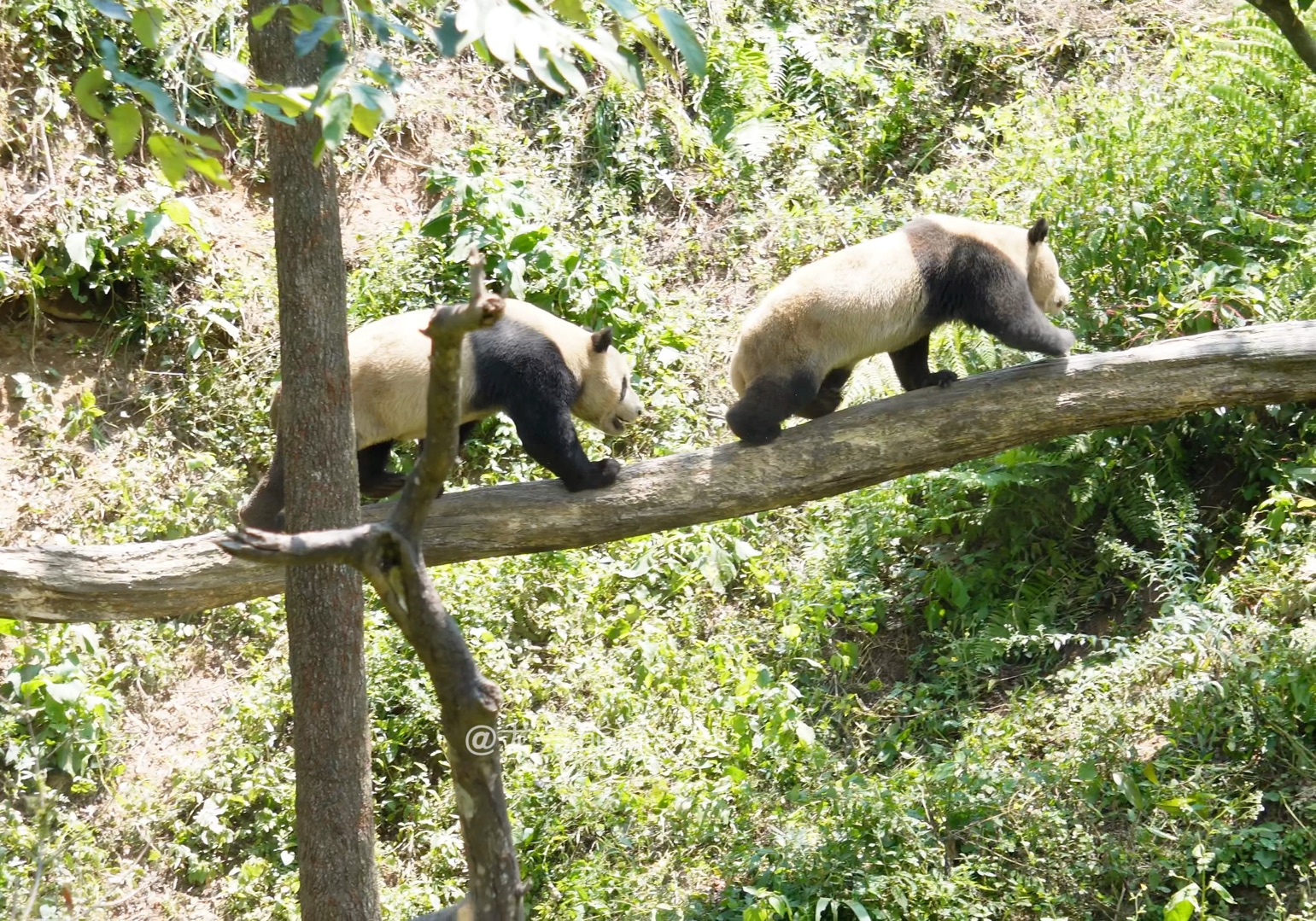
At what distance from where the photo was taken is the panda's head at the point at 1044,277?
7.07 metres

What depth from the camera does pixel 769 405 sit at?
6320 mm

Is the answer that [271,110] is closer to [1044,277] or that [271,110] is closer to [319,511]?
[319,511]

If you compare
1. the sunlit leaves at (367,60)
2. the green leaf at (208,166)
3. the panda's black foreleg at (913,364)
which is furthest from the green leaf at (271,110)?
the panda's black foreleg at (913,364)

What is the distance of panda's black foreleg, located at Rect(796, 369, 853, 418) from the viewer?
6.98m

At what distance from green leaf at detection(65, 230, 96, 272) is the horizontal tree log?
4.40 meters

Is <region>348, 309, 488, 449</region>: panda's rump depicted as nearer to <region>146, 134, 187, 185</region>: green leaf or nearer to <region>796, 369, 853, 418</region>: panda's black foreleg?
<region>796, 369, 853, 418</region>: panda's black foreleg

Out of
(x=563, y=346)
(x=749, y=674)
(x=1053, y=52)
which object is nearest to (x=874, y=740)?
(x=749, y=674)

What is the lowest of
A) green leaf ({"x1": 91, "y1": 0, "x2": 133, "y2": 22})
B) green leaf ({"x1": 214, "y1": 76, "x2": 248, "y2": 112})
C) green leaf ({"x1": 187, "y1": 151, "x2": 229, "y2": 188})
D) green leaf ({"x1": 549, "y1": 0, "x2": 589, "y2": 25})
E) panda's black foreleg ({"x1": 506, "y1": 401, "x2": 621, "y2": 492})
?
panda's black foreleg ({"x1": 506, "y1": 401, "x2": 621, "y2": 492})

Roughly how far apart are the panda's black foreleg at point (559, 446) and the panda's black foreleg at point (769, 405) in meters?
0.68

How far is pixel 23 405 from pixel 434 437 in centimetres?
721

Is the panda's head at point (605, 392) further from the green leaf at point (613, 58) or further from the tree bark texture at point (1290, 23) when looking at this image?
the green leaf at point (613, 58)

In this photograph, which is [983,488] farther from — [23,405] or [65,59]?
[65,59]

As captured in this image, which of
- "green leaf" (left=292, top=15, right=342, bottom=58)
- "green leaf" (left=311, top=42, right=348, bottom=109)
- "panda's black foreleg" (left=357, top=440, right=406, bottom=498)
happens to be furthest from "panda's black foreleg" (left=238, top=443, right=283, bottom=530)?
"green leaf" (left=292, top=15, right=342, bottom=58)

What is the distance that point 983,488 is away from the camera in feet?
25.3
